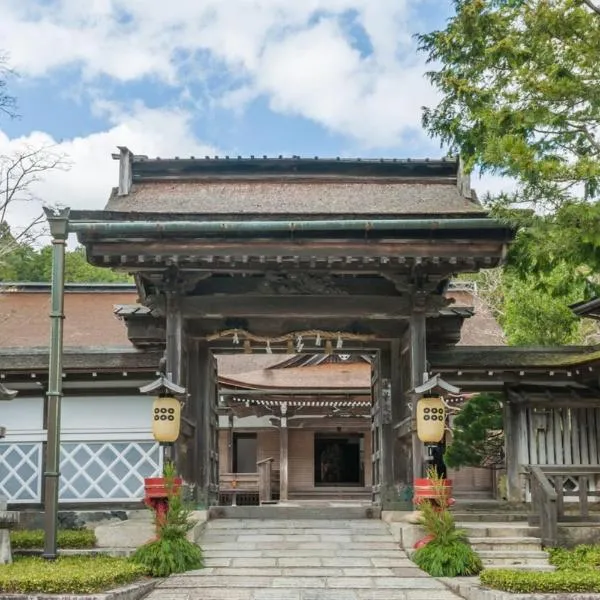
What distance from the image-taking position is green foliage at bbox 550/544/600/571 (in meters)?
10.7

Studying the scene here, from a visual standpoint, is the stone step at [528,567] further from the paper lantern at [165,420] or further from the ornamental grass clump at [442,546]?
the paper lantern at [165,420]

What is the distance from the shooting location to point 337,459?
2964 centimetres

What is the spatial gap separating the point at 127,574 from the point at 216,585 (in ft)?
3.49

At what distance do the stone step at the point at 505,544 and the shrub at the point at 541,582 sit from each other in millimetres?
2224

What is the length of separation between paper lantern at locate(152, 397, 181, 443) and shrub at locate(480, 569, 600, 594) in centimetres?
496

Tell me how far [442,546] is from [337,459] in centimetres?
1880

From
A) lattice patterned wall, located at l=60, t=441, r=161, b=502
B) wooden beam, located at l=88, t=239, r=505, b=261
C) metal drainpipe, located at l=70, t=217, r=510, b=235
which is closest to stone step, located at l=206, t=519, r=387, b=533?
lattice patterned wall, located at l=60, t=441, r=161, b=502

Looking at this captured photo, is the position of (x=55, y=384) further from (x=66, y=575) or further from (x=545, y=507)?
(x=545, y=507)

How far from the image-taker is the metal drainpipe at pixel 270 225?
12203 mm

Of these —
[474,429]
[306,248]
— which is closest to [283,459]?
[474,429]

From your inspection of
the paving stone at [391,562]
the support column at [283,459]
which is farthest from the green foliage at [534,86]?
the support column at [283,459]

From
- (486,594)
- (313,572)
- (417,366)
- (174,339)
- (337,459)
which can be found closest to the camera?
(486,594)

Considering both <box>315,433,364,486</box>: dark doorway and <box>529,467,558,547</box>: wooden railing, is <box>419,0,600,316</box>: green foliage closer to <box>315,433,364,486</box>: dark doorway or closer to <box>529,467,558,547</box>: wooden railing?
<box>529,467,558,547</box>: wooden railing

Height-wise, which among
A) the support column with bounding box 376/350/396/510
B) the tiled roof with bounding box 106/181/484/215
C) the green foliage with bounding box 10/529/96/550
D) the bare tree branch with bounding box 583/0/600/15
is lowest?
the green foliage with bounding box 10/529/96/550
